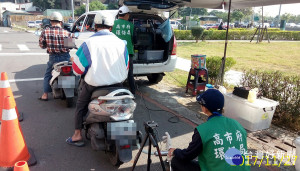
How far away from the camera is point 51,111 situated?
15.7 ft

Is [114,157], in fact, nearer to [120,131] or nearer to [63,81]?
[120,131]

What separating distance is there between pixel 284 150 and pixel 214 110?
2291mm

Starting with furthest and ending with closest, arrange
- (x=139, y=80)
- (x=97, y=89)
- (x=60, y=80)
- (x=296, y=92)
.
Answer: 1. (x=139, y=80)
2. (x=60, y=80)
3. (x=296, y=92)
4. (x=97, y=89)

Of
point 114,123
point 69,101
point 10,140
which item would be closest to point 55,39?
point 69,101

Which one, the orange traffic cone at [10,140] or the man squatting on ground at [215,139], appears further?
the orange traffic cone at [10,140]

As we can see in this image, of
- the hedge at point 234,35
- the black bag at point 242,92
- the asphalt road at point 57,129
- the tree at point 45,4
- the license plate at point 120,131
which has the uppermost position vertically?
the tree at point 45,4

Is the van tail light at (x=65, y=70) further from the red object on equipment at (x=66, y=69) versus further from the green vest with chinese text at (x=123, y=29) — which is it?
the green vest with chinese text at (x=123, y=29)

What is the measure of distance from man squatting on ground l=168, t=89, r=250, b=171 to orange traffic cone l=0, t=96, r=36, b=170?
6.97ft

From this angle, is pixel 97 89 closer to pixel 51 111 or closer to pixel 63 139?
pixel 63 139

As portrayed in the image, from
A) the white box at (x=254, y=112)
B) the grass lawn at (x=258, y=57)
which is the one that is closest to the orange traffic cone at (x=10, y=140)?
the white box at (x=254, y=112)

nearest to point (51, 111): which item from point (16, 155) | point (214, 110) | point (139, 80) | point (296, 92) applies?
point (16, 155)

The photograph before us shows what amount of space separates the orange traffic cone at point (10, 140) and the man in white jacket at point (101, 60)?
901 mm

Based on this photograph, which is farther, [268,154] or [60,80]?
[60,80]

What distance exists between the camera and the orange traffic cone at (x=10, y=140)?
115 inches
